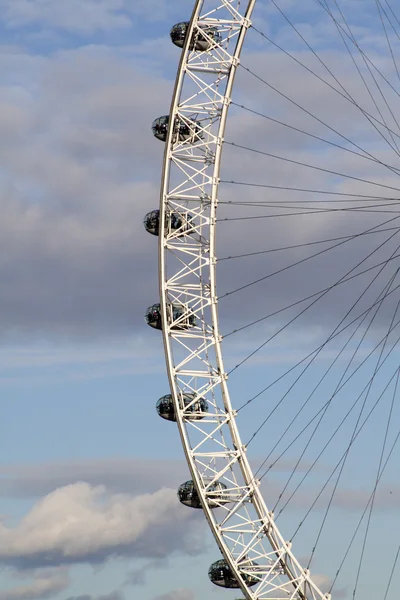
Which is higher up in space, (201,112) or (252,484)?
(201,112)

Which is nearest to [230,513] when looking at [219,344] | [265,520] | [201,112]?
[265,520]

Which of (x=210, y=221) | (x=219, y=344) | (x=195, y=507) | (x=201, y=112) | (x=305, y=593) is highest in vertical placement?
(x=201, y=112)

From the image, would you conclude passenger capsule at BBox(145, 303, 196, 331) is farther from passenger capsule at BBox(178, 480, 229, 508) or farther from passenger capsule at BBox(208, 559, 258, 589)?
passenger capsule at BBox(208, 559, 258, 589)

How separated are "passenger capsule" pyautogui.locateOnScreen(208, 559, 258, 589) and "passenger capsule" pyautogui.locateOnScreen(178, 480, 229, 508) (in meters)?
2.24

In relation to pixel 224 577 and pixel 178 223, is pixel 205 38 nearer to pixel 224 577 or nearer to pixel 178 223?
pixel 178 223

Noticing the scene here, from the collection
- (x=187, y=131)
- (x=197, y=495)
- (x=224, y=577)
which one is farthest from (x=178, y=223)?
(x=224, y=577)

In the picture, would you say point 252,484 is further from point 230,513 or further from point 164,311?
point 164,311

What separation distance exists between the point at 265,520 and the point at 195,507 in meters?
2.73

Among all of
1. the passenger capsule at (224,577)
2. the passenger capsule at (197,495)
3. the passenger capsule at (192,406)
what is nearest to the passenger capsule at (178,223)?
the passenger capsule at (192,406)

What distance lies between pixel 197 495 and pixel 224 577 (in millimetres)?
3181

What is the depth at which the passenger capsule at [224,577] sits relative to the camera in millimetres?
56688

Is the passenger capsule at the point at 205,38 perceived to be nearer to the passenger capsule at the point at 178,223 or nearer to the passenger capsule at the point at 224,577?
the passenger capsule at the point at 178,223

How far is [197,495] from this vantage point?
56938 mm

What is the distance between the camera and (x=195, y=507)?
5744 cm
